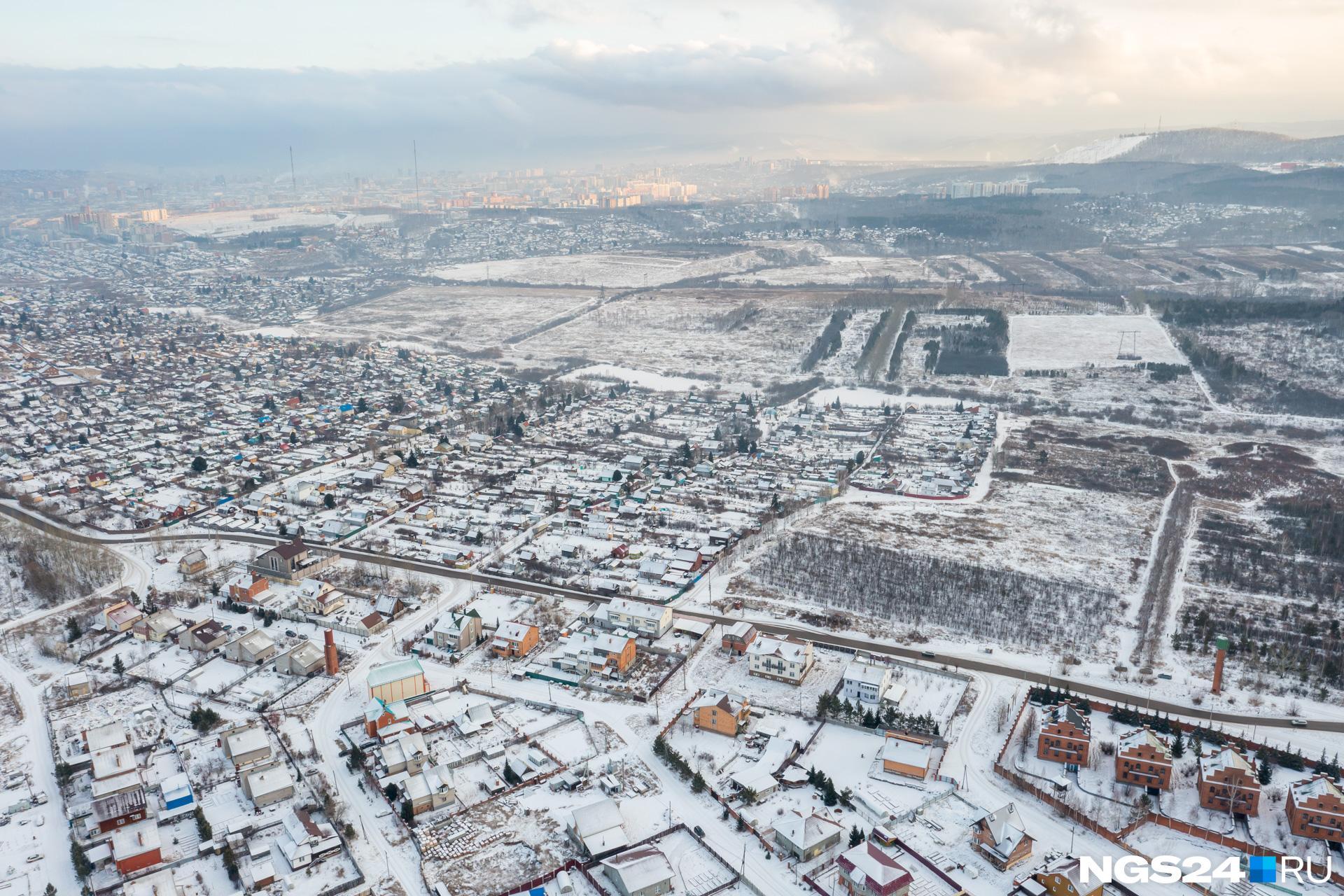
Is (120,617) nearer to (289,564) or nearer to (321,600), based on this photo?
(289,564)

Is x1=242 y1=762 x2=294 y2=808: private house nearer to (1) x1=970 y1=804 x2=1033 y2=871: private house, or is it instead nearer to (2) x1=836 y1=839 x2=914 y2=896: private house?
(2) x1=836 y1=839 x2=914 y2=896: private house

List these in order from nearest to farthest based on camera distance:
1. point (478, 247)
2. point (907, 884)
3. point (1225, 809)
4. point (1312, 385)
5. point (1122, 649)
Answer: point (907, 884), point (1225, 809), point (1122, 649), point (1312, 385), point (478, 247)

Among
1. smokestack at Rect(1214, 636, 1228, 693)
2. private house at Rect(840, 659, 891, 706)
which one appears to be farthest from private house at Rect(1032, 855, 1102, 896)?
smokestack at Rect(1214, 636, 1228, 693)

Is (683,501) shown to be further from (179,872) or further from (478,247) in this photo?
(478,247)

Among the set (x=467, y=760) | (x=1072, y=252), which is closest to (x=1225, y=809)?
(x=467, y=760)

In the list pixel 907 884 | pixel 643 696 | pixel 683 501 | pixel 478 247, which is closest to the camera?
pixel 907 884

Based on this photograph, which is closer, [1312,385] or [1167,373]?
[1312,385]
